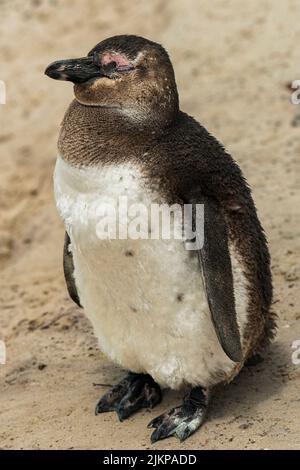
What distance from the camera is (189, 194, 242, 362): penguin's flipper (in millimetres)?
3016

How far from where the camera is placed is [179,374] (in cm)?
325

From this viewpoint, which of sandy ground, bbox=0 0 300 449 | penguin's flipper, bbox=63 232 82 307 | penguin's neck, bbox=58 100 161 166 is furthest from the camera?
penguin's flipper, bbox=63 232 82 307

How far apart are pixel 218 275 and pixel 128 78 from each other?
720 millimetres

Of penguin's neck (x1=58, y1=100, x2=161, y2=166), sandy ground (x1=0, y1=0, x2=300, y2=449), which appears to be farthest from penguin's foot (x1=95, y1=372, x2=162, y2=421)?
penguin's neck (x1=58, y1=100, x2=161, y2=166)

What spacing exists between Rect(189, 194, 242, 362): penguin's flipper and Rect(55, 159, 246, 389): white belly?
2.5 inches

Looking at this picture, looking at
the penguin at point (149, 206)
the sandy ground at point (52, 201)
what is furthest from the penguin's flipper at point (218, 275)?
the sandy ground at point (52, 201)

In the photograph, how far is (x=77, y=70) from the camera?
121 inches

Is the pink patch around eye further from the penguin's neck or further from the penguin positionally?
the penguin's neck

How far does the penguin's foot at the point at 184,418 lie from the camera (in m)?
3.25

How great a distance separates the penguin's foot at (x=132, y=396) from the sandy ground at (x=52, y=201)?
5 centimetres

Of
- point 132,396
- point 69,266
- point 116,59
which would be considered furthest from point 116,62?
point 132,396

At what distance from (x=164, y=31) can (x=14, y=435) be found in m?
5.59

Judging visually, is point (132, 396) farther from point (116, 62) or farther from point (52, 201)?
point (52, 201)

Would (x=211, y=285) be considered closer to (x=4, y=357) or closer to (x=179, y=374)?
(x=179, y=374)
